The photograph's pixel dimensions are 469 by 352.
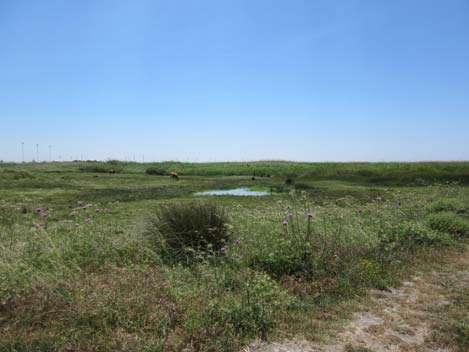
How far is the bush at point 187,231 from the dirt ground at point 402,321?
2702mm

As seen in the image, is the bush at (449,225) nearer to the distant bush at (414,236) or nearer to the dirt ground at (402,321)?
the distant bush at (414,236)

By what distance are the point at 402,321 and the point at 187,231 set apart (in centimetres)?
373

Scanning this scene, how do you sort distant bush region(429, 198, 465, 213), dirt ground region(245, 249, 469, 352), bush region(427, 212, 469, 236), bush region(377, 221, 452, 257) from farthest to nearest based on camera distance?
distant bush region(429, 198, 465, 213) < bush region(427, 212, 469, 236) < bush region(377, 221, 452, 257) < dirt ground region(245, 249, 469, 352)

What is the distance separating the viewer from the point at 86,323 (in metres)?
4.30

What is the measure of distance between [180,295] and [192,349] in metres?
0.97

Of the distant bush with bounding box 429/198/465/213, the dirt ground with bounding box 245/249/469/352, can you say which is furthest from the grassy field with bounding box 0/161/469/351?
the distant bush with bounding box 429/198/465/213

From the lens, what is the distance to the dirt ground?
4098 millimetres

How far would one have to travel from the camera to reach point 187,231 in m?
6.98

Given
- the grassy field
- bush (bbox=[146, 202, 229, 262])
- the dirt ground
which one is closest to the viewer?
the dirt ground

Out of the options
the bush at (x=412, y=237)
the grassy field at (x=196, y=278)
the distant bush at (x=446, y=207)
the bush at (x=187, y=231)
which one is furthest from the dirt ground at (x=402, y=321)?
the distant bush at (x=446, y=207)

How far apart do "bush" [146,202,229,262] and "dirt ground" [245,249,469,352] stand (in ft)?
8.86

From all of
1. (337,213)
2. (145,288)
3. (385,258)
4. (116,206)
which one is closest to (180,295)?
(145,288)

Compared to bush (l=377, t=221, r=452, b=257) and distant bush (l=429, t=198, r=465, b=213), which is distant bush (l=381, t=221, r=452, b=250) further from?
distant bush (l=429, t=198, r=465, b=213)

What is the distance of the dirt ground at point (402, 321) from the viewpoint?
4.10 m
